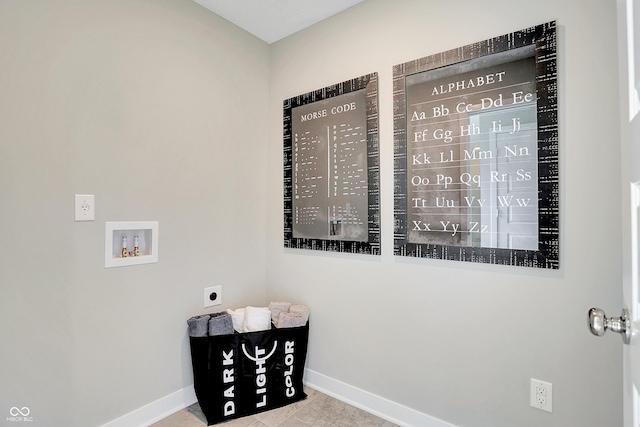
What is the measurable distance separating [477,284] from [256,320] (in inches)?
46.4

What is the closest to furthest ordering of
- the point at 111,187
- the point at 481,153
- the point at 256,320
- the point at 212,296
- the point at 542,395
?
1. the point at 542,395
2. the point at 481,153
3. the point at 111,187
4. the point at 256,320
5. the point at 212,296

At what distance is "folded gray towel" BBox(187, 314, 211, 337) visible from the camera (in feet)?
5.68

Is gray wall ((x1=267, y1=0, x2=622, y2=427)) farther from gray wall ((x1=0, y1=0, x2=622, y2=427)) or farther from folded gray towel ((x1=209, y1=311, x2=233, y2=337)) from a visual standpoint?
folded gray towel ((x1=209, y1=311, x2=233, y2=337))

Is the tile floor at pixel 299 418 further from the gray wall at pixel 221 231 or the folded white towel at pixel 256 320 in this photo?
the folded white towel at pixel 256 320

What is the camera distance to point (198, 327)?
68.2 inches

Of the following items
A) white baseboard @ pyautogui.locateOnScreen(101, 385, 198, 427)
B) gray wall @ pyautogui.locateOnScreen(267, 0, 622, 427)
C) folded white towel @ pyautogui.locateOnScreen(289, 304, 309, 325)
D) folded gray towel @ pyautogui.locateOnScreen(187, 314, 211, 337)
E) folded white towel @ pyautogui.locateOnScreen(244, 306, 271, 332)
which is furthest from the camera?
folded white towel @ pyautogui.locateOnScreen(289, 304, 309, 325)

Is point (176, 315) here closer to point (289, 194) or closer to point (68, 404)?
point (68, 404)

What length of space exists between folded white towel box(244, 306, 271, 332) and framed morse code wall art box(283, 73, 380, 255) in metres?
0.48

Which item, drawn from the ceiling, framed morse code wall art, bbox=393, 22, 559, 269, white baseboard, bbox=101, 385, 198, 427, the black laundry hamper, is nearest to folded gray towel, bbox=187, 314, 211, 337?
the black laundry hamper

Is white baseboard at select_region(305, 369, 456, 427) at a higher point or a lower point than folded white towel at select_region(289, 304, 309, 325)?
lower

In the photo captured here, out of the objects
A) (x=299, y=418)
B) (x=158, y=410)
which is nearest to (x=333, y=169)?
(x=299, y=418)

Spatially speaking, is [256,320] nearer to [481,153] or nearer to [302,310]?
[302,310]

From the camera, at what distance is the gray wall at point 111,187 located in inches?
51.4

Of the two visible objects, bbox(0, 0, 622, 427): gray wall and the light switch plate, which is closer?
bbox(0, 0, 622, 427): gray wall
